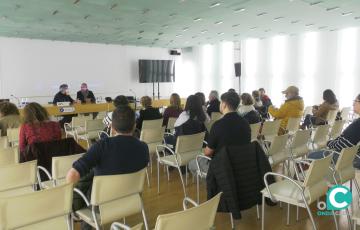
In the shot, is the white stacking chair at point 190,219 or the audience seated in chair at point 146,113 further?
the audience seated in chair at point 146,113

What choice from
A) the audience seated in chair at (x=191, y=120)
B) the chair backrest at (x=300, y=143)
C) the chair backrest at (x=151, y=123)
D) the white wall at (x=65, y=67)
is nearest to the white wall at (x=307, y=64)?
the white wall at (x=65, y=67)

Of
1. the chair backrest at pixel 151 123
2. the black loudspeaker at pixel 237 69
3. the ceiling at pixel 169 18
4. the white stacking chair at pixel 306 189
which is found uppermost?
the ceiling at pixel 169 18

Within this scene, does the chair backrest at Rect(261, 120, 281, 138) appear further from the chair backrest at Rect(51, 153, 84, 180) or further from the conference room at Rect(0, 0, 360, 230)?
the chair backrest at Rect(51, 153, 84, 180)

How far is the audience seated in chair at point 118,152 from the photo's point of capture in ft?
7.89

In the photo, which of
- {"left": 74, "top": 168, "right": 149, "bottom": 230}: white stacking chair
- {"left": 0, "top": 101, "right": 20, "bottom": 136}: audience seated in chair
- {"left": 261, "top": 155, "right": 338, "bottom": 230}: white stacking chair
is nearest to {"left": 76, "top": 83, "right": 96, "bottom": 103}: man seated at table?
{"left": 0, "top": 101, "right": 20, "bottom": 136}: audience seated in chair

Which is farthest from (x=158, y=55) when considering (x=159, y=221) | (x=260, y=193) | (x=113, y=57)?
(x=159, y=221)

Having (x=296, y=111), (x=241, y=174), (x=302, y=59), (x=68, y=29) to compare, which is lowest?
(x=241, y=174)

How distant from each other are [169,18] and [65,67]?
652cm

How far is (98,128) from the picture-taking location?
651cm

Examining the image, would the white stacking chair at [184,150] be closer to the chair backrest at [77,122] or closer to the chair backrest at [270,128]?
the chair backrest at [270,128]

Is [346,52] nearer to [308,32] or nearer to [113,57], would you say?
[308,32]

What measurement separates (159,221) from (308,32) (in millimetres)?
11962

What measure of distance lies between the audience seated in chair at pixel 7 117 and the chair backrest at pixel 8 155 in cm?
160

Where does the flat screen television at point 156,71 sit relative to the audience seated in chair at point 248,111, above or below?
above
